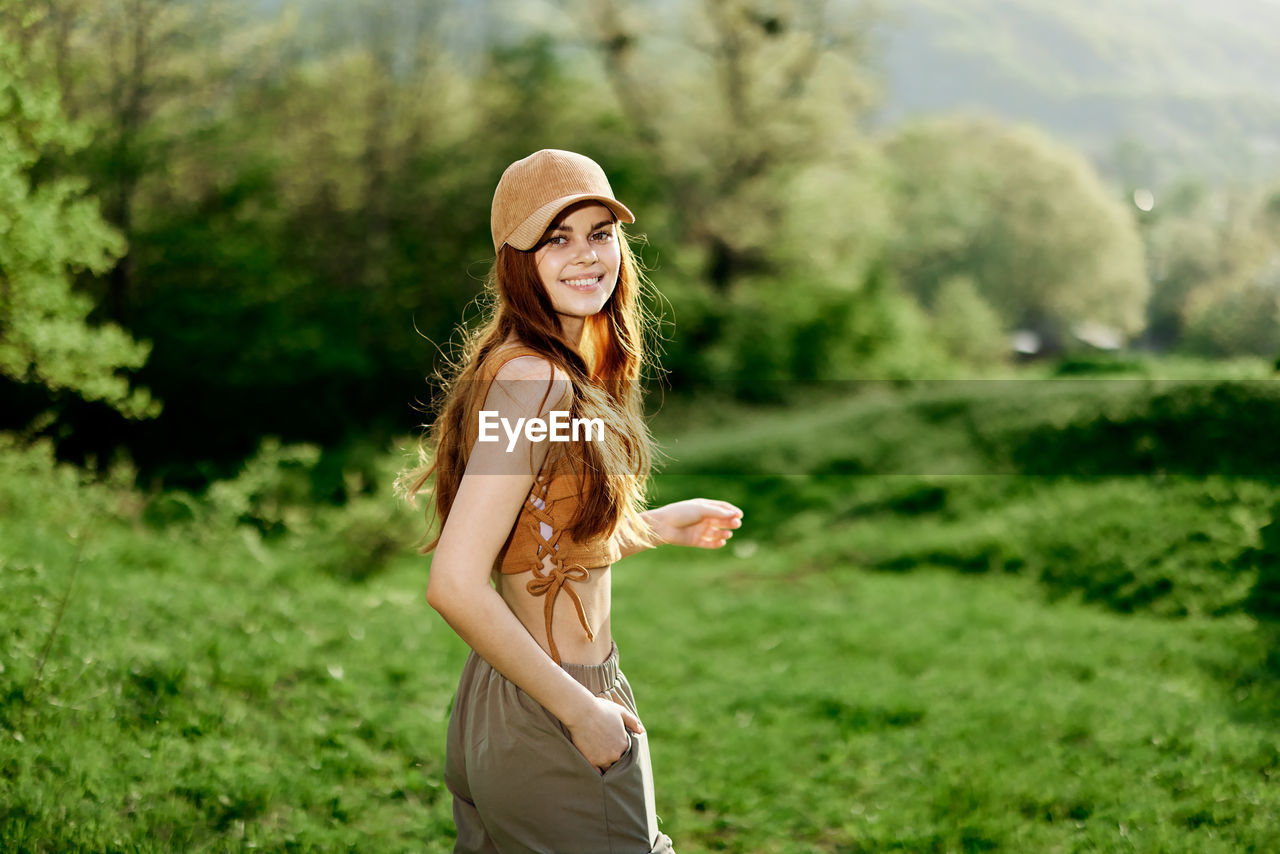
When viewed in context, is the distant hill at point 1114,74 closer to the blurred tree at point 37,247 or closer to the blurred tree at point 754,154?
the blurred tree at point 754,154

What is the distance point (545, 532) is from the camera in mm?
1982

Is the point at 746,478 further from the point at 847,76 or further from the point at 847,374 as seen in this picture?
the point at 847,76

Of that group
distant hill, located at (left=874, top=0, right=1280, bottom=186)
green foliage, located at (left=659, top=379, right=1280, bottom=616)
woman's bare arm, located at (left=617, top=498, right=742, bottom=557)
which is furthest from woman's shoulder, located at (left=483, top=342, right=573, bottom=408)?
distant hill, located at (left=874, top=0, right=1280, bottom=186)

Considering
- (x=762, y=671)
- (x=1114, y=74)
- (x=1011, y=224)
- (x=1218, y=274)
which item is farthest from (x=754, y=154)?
(x=762, y=671)

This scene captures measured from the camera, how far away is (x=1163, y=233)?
15.3 metres

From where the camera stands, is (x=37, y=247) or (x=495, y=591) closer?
(x=495, y=591)

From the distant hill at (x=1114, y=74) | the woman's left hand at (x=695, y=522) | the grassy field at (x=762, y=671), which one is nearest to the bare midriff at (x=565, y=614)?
the woman's left hand at (x=695, y=522)

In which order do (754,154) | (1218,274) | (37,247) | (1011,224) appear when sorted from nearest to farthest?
(37,247) → (1218,274) → (754,154) → (1011,224)

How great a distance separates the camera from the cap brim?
1.97m

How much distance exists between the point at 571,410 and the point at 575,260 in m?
0.36

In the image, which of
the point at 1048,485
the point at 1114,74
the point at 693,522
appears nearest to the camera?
the point at 693,522

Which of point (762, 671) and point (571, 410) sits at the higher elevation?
point (571, 410)

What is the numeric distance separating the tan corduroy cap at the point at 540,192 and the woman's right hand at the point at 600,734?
3.15ft

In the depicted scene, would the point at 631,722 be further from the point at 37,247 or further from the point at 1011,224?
the point at 1011,224
